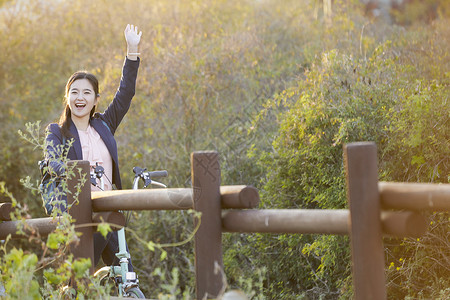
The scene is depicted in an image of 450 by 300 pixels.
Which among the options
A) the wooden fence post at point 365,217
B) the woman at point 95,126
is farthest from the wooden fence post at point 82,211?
the wooden fence post at point 365,217

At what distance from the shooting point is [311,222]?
3.39 meters

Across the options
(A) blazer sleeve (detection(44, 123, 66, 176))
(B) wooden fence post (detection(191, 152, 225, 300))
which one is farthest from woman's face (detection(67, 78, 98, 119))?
(B) wooden fence post (detection(191, 152, 225, 300))

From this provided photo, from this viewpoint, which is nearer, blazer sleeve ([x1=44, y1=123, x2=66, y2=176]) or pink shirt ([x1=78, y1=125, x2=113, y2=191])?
blazer sleeve ([x1=44, y1=123, x2=66, y2=176])

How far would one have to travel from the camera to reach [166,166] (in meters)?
9.59

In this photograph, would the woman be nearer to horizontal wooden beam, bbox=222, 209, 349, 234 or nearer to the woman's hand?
the woman's hand

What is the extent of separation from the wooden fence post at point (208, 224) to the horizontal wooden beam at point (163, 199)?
0.08 meters

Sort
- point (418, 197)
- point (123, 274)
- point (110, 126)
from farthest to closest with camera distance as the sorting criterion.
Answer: point (110, 126) < point (123, 274) < point (418, 197)

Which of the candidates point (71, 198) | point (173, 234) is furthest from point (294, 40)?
point (71, 198)

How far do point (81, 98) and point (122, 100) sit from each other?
36 centimetres

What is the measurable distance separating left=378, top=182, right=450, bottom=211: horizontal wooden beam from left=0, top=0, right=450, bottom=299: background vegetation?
74cm

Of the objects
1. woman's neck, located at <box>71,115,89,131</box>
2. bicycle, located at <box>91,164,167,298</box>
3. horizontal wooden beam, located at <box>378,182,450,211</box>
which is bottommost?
bicycle, located at <box>91,164,167,298</box>

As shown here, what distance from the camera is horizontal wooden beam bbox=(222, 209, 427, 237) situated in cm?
319

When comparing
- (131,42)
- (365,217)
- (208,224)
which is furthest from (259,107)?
(365,217)

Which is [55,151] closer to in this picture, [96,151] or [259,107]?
[96,151]
